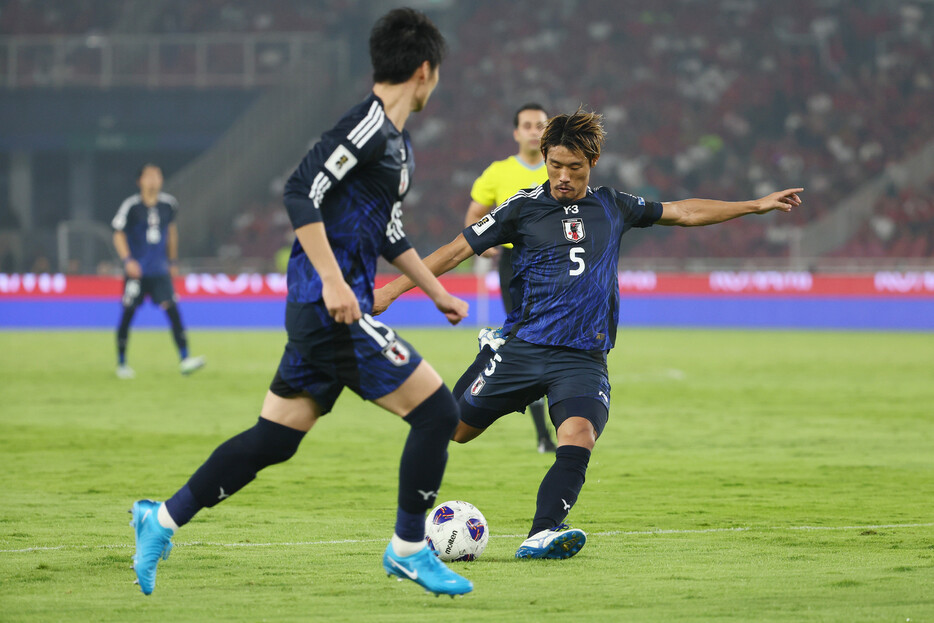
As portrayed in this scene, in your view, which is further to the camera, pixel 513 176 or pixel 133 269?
pixel 133 269

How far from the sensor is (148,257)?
1600cm

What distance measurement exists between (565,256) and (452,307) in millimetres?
1358

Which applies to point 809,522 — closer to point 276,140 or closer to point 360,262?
point 360,262

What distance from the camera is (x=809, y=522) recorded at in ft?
20.8

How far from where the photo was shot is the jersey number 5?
5848 mm

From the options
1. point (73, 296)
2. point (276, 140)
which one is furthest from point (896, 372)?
Result: point (276, 140)

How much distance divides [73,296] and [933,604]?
76.3ft

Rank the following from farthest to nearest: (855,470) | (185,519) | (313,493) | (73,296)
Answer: (73,296)
(855,470)
(313,493)
(185,519)

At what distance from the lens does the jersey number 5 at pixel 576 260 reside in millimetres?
5848

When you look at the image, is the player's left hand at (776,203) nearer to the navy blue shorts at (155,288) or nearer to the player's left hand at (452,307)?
the player's left hand at (452,307)

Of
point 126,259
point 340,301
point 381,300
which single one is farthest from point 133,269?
point 340,301

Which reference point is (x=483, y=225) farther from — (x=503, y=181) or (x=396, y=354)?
(x=503, y=181)

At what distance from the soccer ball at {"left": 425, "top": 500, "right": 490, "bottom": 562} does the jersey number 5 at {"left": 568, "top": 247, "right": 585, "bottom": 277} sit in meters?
1.16

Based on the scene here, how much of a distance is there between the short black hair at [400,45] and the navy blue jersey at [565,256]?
148 cm
